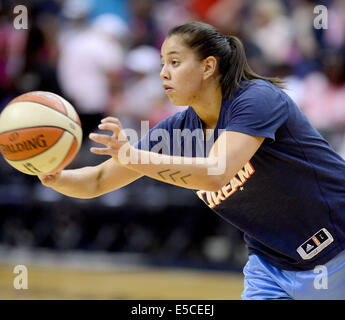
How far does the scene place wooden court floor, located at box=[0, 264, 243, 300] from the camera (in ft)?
21.7

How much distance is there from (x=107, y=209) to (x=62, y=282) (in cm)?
129

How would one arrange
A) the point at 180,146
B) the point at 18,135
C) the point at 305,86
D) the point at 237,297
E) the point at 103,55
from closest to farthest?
the point at 18,135 → the point at 180,146 → the point at 237,297 → the point at 305,86 → the point at 103,55

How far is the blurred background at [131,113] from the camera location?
732 cm

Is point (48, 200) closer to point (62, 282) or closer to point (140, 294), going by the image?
point (62, 282)

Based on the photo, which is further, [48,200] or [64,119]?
[48,200]

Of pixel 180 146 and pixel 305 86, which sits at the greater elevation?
pixel 305 86

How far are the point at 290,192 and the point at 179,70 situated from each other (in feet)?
2.77

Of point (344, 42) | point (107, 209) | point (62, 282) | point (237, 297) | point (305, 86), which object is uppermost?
point (344, 42)

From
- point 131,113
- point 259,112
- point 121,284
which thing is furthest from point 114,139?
point 131,113

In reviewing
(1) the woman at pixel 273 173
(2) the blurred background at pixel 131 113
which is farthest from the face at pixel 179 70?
(2) the blurred background at pixel 131 113

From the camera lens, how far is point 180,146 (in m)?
3.66

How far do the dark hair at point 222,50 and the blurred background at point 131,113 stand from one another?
11.8 ft

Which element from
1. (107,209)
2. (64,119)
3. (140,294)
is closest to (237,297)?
(140,294)

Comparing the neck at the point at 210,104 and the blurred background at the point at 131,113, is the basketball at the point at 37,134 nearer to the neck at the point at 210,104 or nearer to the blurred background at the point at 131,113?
the neck at the point at 210,104
